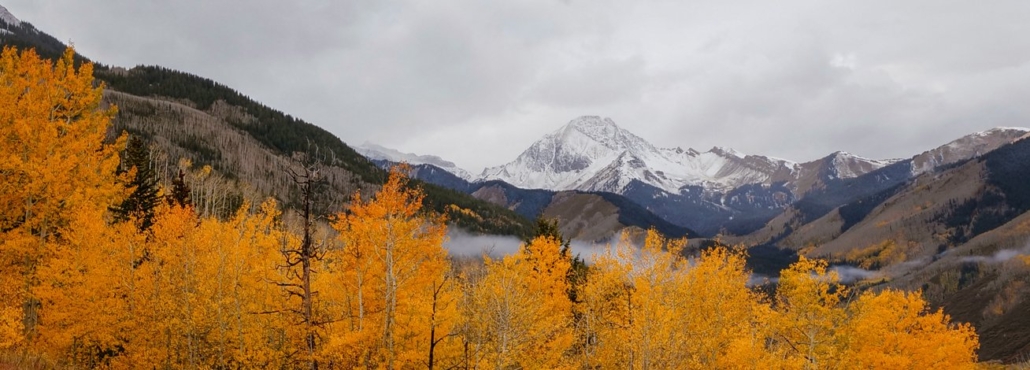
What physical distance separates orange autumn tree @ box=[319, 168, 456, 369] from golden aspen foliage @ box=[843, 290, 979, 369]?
25357mm

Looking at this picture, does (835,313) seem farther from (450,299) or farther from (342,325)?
(342,325)

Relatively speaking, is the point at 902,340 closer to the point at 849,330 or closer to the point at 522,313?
the point at 849,330

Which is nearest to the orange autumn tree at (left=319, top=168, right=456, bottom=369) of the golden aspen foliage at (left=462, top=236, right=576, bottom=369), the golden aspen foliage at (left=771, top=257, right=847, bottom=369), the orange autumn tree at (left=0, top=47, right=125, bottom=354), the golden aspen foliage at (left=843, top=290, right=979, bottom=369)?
the golden aspen foliage at (left=462, top=236, right=576, bottom=369)

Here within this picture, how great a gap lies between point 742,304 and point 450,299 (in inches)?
853

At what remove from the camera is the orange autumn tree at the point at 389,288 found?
84.6ft

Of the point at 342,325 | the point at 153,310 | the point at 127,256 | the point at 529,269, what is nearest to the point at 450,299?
the point at 342,325

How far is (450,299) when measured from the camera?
27.8m

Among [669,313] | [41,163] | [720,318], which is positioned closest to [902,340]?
[720,318]

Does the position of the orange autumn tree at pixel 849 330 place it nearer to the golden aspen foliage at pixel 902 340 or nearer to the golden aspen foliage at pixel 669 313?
the golden aspen foliage at pixel 902 340

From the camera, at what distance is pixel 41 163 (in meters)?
20.6

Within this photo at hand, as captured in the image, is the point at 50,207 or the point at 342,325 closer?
the point at 50,207

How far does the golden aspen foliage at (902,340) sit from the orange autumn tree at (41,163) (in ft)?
132

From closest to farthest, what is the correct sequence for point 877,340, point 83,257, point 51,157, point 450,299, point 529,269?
1. point 51,157
2. point 83,257
3. point 450,299
4. point 529,269
5. point 877,340

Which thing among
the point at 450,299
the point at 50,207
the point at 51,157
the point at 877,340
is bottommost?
the point at 877,340
